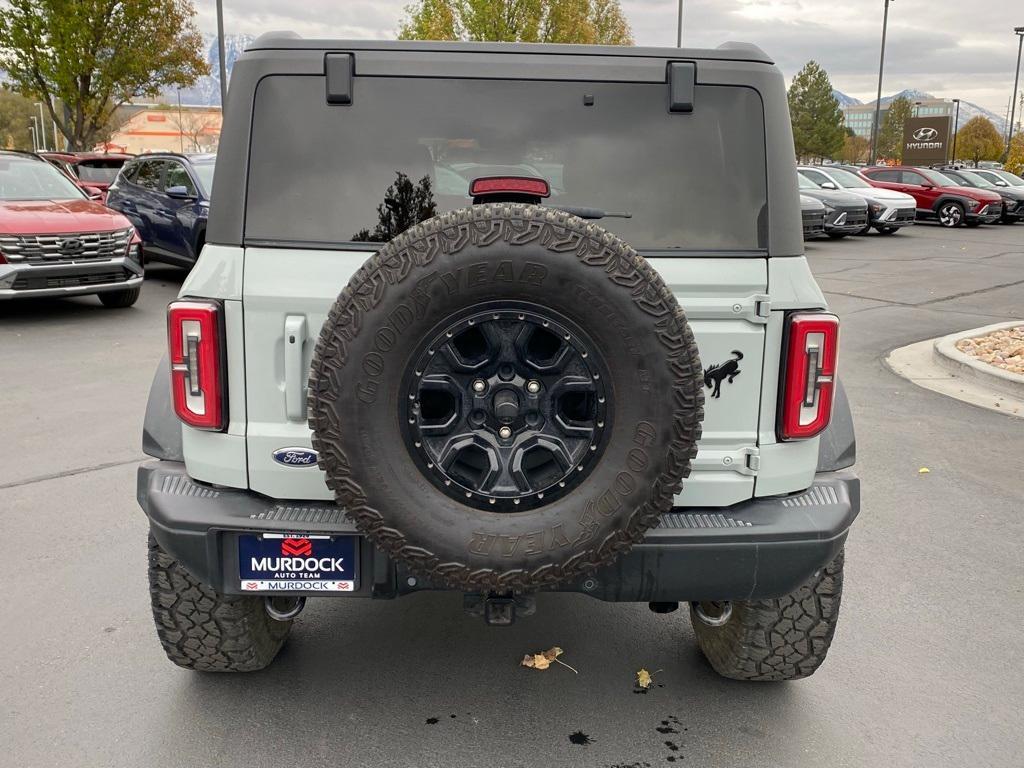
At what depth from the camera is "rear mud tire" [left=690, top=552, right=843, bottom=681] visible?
10.0 ft

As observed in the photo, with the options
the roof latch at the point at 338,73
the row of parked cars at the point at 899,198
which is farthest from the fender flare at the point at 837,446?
the row of parked cars at the point at 899,198

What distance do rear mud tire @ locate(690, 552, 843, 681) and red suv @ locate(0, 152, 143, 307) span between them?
8.91m

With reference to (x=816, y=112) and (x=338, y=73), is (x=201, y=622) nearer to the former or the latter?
(x=338, y=73)

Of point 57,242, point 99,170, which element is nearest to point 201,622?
point 57,242

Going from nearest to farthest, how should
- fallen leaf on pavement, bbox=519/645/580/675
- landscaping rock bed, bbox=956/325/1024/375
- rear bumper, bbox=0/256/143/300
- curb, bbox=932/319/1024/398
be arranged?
fallen leaf on pavement, bbox=519/645/580/675, curb, bbox=932/319/1024/398, landscaping rock bed, bbox=956/325/1024/375, rear bumper, bbox=0/256/143/300

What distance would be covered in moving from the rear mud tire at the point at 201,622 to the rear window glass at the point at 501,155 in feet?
3.70

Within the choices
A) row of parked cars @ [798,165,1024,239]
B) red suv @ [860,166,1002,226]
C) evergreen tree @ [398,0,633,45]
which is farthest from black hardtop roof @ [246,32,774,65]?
evergreen tree @ [398,0,633,45]

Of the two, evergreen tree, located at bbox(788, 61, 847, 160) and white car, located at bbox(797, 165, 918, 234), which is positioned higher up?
evergreen tree, located at bbox(788, 61, 847, 160)

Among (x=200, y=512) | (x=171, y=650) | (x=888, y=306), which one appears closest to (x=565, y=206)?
(x=200, y=512)

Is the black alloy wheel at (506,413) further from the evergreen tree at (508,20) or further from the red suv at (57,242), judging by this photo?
A: the evergreen tree at (508,20)

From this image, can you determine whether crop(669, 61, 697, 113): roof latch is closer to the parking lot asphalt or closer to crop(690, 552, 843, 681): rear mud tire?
crop(690, 552, 843, 681): rear mud tire

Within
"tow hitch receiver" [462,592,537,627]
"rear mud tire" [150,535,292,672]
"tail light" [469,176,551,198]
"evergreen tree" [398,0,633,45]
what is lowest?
"rear mud tire" [150,535,292,672]

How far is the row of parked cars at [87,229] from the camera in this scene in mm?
9875

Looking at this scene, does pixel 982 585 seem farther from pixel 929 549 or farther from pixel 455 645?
pixel 455 645
